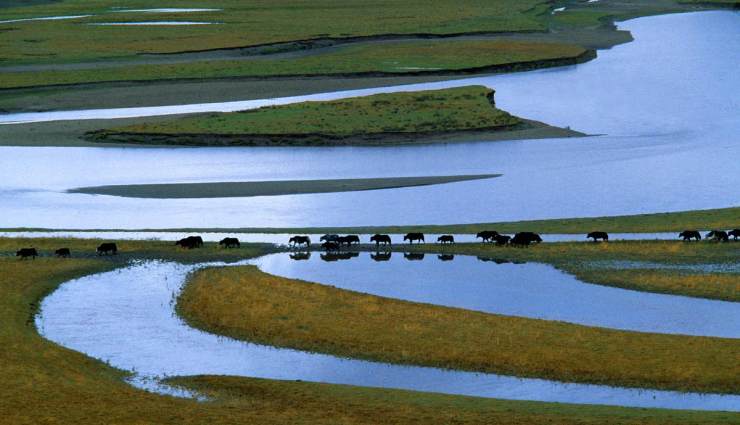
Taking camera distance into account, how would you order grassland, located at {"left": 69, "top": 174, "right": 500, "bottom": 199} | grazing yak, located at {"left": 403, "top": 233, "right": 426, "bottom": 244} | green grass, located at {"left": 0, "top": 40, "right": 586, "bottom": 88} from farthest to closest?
green grass, located at {"left": 0, "top": 40, "right": 586, "bottom": 88}
grassland, located at {"left": 69, "top": 174, "right": 500, "bottom": 199}
grazing yak, located at {"left": 403, "top": 233, "right": 426, "bottom": 244}

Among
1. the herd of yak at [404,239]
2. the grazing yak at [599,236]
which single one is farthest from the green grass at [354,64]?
the grazing yak at [599,236]

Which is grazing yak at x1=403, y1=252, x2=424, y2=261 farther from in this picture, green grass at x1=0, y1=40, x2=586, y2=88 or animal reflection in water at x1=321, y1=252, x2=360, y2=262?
green grass at x1=0, y1=40, x2=586, y2=88

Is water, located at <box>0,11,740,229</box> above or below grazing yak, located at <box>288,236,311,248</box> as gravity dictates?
above

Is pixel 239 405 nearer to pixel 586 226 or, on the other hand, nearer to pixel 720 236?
pixel 720 236

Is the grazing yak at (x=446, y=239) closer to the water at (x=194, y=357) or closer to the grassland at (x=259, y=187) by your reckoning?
the water at (x=194, y=357)

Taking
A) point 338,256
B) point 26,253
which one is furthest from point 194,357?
point 26,253

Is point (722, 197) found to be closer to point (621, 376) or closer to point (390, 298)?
point (390, 298)

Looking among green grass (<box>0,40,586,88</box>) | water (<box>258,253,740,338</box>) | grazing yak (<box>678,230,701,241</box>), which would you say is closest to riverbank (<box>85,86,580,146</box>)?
green grass (<box>0,40,586,88</box>)

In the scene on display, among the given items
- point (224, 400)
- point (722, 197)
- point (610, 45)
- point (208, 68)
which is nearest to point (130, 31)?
point (208, 68)
